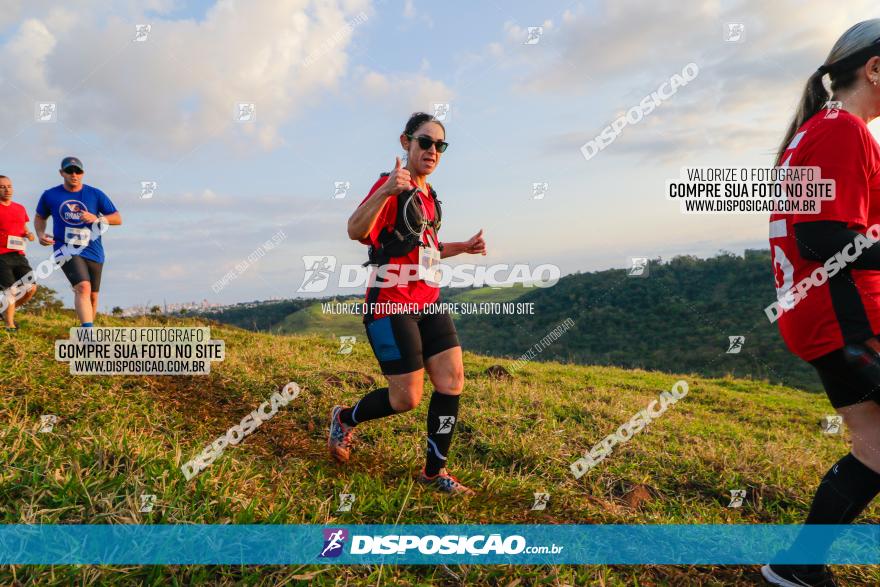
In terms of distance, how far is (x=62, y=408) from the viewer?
470 centimetres

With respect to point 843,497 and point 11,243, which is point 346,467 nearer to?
point 843,497

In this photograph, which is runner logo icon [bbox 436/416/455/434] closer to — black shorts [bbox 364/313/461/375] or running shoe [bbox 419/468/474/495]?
running shoe [bbox 419/468/474/495]

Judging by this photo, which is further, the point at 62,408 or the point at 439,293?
the point at 62,408

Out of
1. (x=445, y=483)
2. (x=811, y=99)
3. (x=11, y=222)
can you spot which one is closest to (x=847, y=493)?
(x=811, y=99)

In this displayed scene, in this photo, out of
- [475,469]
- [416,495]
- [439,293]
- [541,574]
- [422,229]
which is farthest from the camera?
[475,469]

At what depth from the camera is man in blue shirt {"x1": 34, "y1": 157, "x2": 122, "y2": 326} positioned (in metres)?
7.10

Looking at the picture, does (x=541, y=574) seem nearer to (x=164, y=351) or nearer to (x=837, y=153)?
(x=837, y=153)

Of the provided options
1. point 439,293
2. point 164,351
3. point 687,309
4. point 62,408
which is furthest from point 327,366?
point 687,309

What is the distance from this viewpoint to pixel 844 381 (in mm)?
2664

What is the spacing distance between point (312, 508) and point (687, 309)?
179ft

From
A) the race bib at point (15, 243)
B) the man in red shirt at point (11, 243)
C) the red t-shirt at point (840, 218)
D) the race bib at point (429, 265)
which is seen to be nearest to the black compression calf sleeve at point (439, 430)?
the race bib at point (429, 265)

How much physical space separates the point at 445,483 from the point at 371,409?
0.82 metres

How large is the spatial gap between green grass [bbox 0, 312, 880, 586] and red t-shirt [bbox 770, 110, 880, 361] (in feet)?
5.52

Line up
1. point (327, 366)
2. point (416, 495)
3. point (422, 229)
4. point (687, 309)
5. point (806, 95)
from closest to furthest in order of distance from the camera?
point (806, 95)
point (416, 495)
point (422, 229)
point (327, 366)
point (687, 309)
